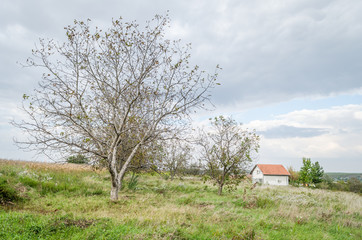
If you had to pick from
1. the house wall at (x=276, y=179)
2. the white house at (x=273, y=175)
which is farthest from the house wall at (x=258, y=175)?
the house wall at (x=276, y=179)

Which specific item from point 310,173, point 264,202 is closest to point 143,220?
point 264,202

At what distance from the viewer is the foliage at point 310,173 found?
160 ft

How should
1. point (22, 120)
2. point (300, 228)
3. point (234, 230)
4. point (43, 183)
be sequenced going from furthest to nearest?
point (43, 183) < point (22, 120) < point (300, 228) < point (234, 230)

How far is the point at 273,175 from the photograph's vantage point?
56.9m

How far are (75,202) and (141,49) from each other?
7.76 meters

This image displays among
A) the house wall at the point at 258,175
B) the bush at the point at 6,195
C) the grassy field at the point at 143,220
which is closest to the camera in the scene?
the grassy field at the point at 143,220

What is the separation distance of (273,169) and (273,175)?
7.30 ft

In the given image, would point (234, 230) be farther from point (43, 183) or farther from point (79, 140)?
point (43, 183)

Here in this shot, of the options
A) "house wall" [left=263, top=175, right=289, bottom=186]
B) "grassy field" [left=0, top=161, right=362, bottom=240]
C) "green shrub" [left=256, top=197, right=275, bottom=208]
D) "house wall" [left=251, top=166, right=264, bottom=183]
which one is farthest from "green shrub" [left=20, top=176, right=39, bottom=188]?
"house wall" [left=263, top=175, right=289, bottom=186]

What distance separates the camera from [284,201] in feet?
40.7

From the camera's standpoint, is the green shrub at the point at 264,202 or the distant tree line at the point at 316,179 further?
the distant tree line at the point at 316,179

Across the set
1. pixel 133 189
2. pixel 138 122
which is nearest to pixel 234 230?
pixel 138 122

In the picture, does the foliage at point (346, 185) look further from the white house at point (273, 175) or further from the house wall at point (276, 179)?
the white house at point (273, 175)

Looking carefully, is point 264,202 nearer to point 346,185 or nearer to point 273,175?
point 346,185
